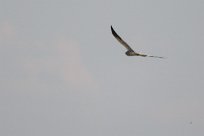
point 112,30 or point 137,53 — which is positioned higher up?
point 112,30

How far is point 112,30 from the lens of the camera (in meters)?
28.3

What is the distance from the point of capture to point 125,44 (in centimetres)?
2761

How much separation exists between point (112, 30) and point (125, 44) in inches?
82.5

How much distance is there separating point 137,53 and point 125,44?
151cm

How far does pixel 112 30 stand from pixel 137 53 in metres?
3.53

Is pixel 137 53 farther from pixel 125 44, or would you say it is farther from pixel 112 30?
pixel 112 30

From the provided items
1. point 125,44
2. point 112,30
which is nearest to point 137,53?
point 125,44

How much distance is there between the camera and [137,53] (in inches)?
1088

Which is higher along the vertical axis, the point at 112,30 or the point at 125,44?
the point at 112,30
